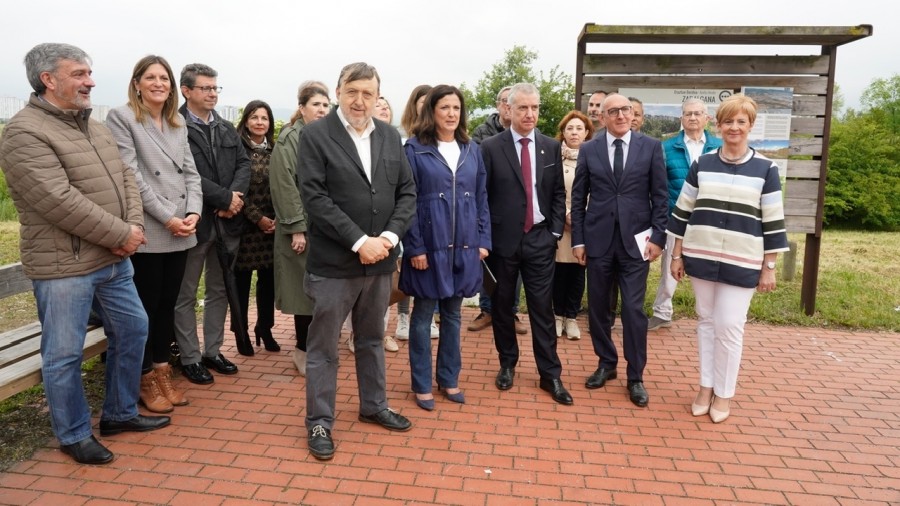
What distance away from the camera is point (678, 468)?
146 inches

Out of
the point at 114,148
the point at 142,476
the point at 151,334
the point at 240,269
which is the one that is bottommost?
the point at 142,476

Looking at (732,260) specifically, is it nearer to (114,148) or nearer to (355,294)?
(355,294)

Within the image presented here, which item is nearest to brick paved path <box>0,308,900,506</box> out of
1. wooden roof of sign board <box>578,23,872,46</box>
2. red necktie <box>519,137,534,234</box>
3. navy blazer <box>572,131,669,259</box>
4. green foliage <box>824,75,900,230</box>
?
navy blazer <box>572,131,669,259</box>

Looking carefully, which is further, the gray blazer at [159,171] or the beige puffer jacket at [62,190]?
the gray blazer at [159,171]

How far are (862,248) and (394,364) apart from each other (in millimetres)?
10824

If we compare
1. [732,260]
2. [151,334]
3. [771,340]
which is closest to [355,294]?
[151,334]

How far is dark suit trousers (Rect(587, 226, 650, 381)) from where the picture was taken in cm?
468

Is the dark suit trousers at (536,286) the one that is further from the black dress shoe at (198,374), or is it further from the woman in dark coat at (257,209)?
the black dress shoe at (198,374)

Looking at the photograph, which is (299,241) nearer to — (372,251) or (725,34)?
(372,251)

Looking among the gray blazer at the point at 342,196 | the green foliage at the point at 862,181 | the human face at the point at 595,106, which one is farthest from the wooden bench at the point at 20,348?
the green foliage at the point at 862,181

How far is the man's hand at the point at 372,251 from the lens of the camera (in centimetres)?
364

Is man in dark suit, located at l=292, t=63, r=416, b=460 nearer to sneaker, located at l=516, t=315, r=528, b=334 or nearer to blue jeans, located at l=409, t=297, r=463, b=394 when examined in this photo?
blue jeans, located at l=409, t=297, r=463, b=394

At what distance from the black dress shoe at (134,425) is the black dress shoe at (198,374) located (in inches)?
28.1

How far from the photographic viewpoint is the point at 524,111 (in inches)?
178
